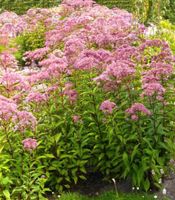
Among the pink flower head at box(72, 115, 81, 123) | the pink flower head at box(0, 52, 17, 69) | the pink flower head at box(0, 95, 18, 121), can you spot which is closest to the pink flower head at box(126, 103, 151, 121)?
the pink flower head at box(72, 115, 81, 123)

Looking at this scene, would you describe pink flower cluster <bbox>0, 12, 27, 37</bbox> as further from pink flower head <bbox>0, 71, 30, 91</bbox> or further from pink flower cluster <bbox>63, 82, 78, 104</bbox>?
pink flower cluster <bbox>63, 82, 78, 104</bbox>

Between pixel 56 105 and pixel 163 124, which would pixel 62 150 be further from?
pixel 163 124

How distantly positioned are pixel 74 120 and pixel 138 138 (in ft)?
3.03

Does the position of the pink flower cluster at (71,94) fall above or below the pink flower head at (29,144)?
above

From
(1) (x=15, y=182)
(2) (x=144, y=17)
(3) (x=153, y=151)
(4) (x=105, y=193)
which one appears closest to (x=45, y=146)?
(1) (x=15, y=182)

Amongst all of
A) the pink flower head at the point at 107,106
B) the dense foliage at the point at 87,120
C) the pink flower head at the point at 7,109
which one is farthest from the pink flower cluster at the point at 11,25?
the pink flower head at the point at 107,106

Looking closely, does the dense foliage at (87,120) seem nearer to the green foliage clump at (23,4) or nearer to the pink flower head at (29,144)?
the pink flower head at (29,144)

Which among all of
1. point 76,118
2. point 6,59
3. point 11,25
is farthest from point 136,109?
point 11,25

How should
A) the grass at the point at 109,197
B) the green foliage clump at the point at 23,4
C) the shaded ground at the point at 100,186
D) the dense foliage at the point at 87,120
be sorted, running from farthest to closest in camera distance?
1. the green foliage clump at the point at 23,4
2. the shaded ground at the point at 100,186
3. the grass at the point at 109,197
4. the dense foliage at the point at 87,120

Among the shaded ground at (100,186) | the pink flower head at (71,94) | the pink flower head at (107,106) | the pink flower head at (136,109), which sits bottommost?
the shaded ground at (100,186)

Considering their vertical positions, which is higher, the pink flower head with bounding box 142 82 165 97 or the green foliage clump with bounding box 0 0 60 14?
the pink flower head with bounding box 142 82 165 97

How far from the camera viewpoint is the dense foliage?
18.7 ft

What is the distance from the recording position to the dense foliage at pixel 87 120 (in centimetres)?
571

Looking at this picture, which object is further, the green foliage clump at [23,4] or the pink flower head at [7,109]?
the green foliage clump at [23,4]
